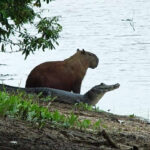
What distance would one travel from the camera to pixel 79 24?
38375 millimetres

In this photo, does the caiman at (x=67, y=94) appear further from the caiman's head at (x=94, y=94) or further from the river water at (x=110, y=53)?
the river water at (x=110, y=53)

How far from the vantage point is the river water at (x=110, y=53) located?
1775 cm

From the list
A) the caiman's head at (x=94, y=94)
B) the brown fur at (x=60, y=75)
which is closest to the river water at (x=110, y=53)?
the brown fur at (x=60, y=75)

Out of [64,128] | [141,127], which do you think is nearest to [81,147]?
[64,128]

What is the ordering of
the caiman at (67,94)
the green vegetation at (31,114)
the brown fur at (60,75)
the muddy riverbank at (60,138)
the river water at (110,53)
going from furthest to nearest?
the river water at (110,53)
the brown fur at (60,75)
the caiman at (67,94)
the green vegetation at (31,114)
the muddy riverbank at (60,138)

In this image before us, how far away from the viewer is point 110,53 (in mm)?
26922

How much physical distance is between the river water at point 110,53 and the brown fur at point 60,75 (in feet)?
1.50

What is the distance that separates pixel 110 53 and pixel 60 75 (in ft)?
42.8

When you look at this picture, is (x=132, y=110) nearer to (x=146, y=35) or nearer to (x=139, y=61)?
(x=139, y=61)

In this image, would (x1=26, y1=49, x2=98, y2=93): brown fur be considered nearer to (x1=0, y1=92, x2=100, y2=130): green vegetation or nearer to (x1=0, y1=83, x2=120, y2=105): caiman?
(x1=0, y1=83, x2=120, y2=105): caiman

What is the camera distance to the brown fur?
44.8 feet

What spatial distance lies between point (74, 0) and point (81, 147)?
5124 cm

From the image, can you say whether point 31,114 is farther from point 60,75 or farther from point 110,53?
point 110,53

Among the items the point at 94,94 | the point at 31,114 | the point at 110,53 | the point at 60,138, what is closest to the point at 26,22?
the point at 94,94
